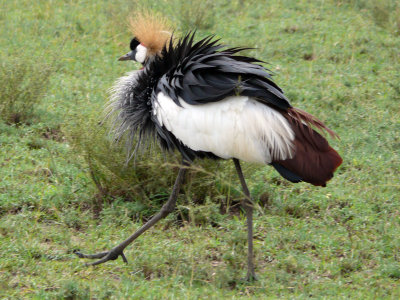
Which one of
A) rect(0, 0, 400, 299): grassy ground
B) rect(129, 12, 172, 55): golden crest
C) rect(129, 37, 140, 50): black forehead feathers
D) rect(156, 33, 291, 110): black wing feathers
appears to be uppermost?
rect(129, 12, 172, 55): golden crest

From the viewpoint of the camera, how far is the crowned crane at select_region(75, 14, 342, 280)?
3.69m

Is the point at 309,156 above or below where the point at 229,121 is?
below

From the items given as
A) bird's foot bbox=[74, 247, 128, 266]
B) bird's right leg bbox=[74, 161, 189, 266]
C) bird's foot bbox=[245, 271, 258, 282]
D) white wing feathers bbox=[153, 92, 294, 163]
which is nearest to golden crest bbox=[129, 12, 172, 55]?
white wing feathers bbox=[153, 92, 294, 163]

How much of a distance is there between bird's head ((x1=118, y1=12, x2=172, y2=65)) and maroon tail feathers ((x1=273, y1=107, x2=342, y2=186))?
3.34 ft

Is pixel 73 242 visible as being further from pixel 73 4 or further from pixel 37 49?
pixel 73 4

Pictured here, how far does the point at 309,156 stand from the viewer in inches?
147

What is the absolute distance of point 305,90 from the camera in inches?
253

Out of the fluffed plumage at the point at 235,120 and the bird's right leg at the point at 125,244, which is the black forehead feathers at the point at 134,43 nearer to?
the fluffed plumage at the point at 235,120

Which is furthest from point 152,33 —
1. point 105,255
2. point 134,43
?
point 105,255

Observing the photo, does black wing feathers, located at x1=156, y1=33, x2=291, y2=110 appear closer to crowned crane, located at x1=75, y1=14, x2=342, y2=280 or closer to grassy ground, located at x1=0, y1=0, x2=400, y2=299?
crowned crane, located at x1=75, y1=14, x2=342, y2=280

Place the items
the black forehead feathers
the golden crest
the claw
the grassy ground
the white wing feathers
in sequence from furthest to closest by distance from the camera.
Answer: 1. the black forehead feathers
2. the golden crest
3. the claw
4. the grassy ground
5. the white wing feathers

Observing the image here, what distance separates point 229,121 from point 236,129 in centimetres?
6

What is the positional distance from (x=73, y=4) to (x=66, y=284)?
5376mm

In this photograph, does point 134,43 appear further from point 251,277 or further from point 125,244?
point 251,277
